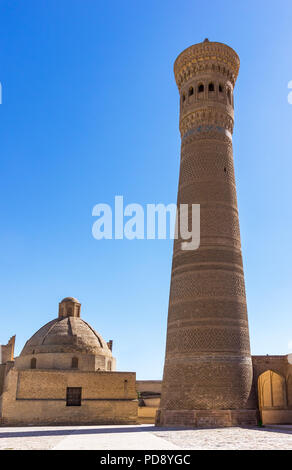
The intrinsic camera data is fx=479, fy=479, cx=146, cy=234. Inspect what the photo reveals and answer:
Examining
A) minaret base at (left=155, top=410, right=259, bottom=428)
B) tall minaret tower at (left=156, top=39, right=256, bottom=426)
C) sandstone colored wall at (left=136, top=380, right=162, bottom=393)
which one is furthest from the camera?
sandstone colored wall at (left=136, top=380, right=162, bottom=393)

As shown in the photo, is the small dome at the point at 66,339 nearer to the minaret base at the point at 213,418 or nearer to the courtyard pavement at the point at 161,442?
the minaret base at the point at 213,418

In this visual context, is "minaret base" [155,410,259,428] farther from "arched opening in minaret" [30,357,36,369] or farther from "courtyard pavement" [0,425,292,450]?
"arched opening in minaret" [30,357,36,369]

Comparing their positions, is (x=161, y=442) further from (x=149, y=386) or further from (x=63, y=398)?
(x=149, y=386)

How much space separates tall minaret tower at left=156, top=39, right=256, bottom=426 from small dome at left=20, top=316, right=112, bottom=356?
9675 millimetres

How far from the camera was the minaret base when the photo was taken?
16.2 metres

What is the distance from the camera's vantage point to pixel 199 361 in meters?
17.2

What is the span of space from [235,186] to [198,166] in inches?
72.1

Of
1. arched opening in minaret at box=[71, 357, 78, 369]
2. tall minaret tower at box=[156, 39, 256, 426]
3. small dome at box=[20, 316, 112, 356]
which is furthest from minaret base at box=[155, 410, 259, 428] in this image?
small dome at box=[20, 316, 112, 356]

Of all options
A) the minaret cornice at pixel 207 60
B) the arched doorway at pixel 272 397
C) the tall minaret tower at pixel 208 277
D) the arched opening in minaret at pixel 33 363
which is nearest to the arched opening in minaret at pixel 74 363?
the arched opening in minaret at pixel 33 363

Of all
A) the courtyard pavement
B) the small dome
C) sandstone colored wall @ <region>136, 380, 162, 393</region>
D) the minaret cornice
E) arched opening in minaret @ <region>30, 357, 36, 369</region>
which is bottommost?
the courtyard pavement

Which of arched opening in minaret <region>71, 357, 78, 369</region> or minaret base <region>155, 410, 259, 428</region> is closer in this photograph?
minaret base <region>155, 410, 259, 428</region>

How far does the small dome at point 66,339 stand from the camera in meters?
26.6
